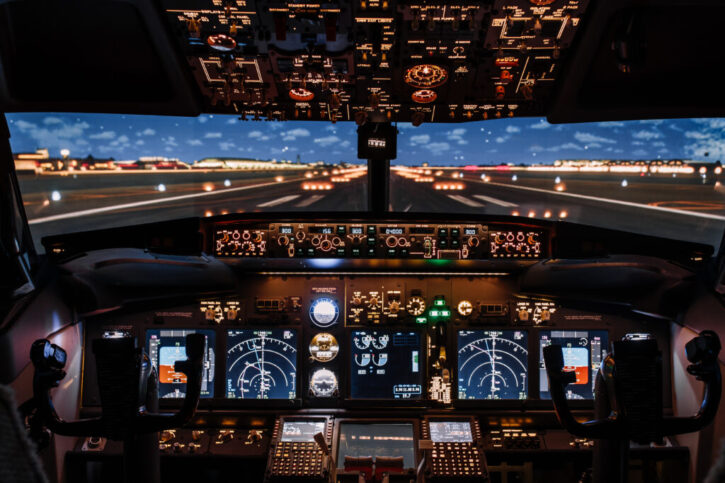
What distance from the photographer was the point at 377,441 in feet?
10.0

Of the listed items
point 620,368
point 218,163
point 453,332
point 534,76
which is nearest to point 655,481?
point 453,332

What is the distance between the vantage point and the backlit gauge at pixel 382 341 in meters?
3.30

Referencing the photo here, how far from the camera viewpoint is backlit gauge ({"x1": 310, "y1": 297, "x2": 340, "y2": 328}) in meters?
3.30

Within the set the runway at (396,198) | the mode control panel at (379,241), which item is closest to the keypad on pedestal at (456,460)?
the mode control panel at (379,241)

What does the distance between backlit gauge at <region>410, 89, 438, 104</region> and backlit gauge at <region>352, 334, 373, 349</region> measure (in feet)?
4.47

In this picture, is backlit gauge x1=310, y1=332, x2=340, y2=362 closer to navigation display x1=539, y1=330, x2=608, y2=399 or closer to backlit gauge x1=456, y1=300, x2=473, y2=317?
backlit gauge x1=456, y1=300, x2=473, y2=317

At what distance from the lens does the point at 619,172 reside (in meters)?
3.90

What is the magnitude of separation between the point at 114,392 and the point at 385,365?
65.6 inches

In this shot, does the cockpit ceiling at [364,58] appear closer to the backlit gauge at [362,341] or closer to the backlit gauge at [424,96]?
the backlit gauge at [424,96]

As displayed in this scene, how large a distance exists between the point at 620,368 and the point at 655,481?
1638 millimetres

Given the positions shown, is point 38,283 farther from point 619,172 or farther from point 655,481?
point 619,172

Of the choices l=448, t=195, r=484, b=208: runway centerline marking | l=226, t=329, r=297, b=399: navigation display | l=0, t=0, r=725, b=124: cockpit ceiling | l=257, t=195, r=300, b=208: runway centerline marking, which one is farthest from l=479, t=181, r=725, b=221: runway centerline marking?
l=226, t=329, r=297, b=399: navigation display

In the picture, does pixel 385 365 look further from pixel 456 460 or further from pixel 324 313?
pixel 456 460

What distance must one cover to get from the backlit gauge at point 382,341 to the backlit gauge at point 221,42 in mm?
1756
